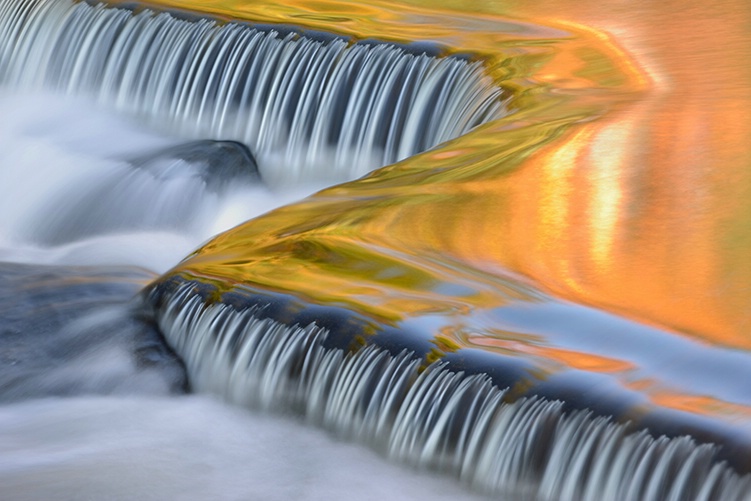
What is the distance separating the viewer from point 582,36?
17.0ft

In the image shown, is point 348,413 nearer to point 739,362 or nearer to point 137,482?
point 137,482

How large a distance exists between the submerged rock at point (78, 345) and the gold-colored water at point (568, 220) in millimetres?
261

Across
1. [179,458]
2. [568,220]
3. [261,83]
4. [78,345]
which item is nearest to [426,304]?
[568,220]

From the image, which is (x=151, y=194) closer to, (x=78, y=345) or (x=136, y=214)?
(x=136, y=214)

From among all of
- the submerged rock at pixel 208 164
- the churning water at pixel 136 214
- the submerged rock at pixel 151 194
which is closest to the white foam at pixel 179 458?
the churning water at pixel 136 214

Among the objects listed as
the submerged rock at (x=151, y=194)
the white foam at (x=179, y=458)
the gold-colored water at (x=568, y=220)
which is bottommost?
the white foam at (x=179, y=458)

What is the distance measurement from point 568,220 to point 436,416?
830 mm

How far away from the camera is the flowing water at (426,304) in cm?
288

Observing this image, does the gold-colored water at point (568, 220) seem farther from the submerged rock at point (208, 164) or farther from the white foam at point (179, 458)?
the submerged rock at point (208, 164)

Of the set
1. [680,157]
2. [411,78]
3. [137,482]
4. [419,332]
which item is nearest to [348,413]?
[419,332]

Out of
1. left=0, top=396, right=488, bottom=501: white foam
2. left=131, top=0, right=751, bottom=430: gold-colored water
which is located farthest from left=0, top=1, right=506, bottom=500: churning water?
left=131, top=0, right=751, bottom=430: gold-colored water

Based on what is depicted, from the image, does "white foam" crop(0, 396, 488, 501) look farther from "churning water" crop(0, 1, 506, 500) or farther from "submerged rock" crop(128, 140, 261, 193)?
"submerged rock" crop(128, 140, 261, 193)

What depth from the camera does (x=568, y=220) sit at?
360 cm

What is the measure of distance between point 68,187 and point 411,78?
4.99 ft
